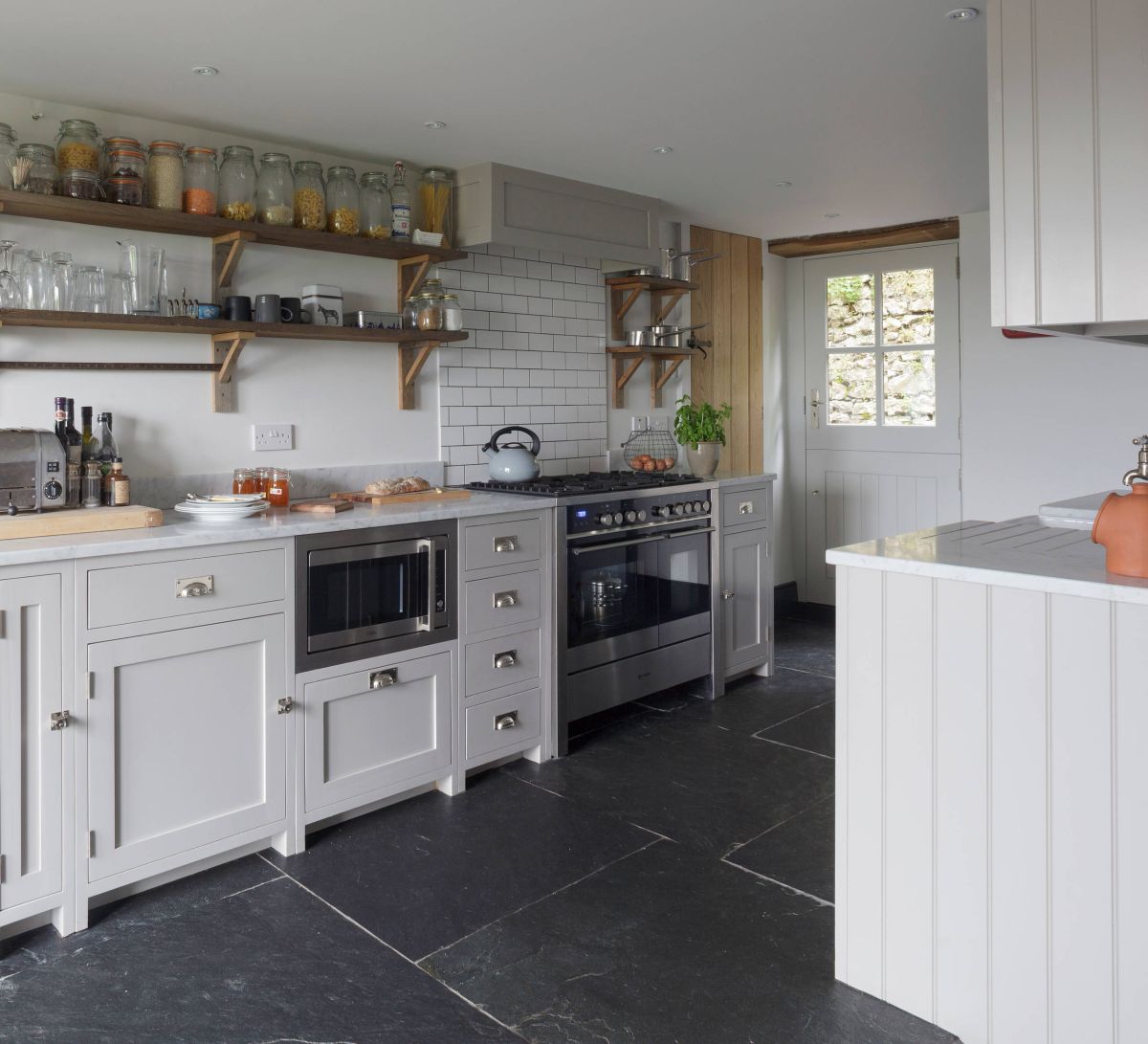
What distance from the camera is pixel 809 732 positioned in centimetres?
400

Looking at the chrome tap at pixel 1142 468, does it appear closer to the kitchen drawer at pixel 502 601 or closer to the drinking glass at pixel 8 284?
the kitchen drawer at pixel 502 601

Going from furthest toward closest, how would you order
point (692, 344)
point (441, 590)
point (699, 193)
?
point (692, 344), point (699, 193), point (441, 590)

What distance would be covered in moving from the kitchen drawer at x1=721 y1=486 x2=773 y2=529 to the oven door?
5.57 ft

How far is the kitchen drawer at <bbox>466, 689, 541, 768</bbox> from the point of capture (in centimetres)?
342

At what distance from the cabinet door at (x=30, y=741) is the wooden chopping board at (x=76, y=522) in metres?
0.24

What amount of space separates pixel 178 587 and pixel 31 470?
55 centimetres

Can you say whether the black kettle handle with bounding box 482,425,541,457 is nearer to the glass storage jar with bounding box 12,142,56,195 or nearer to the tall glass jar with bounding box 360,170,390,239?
the tall glass jar with bounding box 360,170,390,239

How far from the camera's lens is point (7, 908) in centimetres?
238

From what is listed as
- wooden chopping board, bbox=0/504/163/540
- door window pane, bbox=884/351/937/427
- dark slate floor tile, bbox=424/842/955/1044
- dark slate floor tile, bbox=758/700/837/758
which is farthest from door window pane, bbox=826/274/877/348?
wooden chopping board, bbox=0/504/163/540

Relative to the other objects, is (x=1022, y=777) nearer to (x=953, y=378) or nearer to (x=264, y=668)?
(x=264, y=668)

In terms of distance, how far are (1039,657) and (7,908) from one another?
2.37 meters

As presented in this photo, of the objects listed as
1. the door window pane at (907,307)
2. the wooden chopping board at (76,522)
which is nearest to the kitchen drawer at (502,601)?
the wooden chopping board at (76,522)

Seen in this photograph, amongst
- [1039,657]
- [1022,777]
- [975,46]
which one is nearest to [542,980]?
[1022,777]

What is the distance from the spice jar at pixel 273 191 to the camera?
3.41 m
